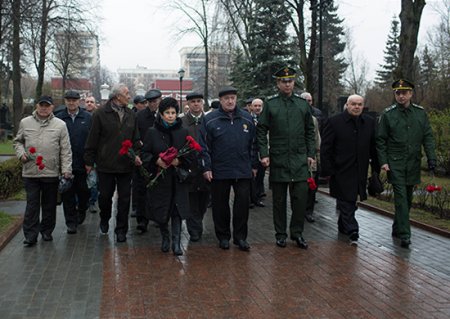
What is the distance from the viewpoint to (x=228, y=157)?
705cm

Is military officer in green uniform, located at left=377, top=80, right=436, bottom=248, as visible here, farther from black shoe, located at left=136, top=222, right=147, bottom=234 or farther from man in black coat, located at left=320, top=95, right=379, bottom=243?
black shoe, located at left=136, top=222, right=147, bottom=234

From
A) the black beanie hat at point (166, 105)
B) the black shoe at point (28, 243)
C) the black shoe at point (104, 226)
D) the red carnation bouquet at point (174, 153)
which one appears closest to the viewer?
the red carnation bouquet at point (174, 153)

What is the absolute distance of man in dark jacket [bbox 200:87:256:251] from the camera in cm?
705

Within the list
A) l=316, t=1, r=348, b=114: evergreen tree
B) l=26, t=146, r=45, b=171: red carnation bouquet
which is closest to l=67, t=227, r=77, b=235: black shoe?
l=26, t=146, r=45, b=171: red carnation bouquet

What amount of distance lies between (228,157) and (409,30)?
29.5 feet

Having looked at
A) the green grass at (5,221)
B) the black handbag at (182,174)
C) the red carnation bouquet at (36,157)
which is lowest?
the green grass at (5,221)

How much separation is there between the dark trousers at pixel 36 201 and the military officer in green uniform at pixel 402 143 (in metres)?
4.56

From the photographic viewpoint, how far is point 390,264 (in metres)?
6.47

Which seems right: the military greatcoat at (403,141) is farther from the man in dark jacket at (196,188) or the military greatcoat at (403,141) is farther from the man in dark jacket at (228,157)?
the man in dark jacket at (196,188)

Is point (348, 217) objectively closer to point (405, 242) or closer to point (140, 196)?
point (405, 242)

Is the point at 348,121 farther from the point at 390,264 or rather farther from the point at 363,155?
the point at 390,264

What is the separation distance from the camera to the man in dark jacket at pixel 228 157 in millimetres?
7051

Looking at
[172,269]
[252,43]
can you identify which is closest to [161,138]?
[172,269]

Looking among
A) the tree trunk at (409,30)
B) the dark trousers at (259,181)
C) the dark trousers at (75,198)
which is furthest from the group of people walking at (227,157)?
the tree trunk at (409,30)
